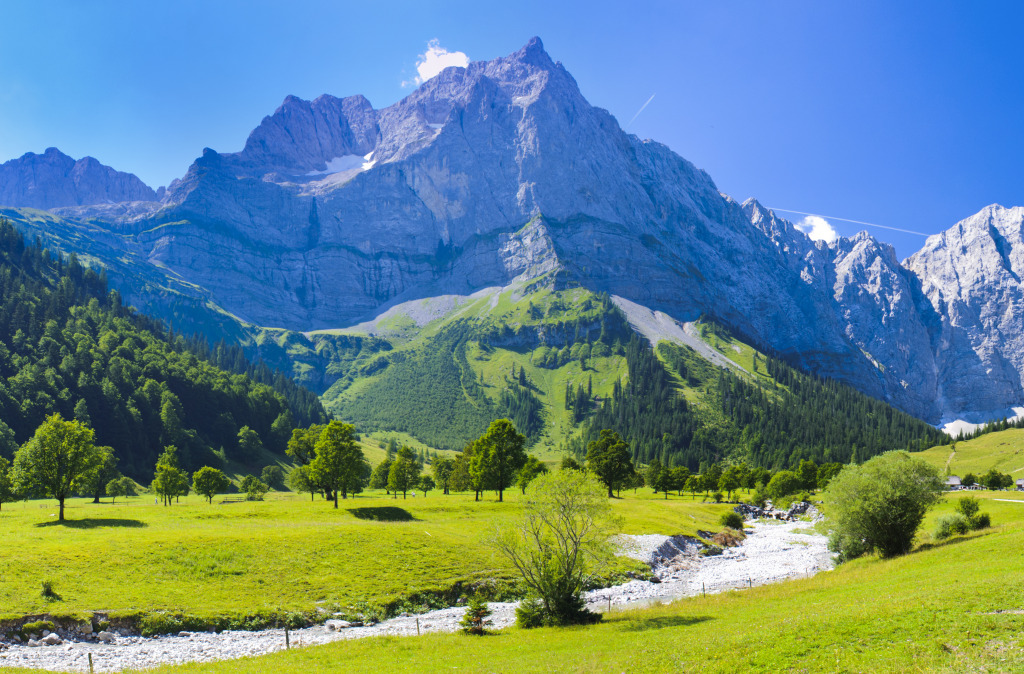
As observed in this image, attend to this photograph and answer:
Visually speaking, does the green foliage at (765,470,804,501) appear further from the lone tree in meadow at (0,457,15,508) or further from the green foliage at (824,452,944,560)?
the lone tree in meadow at (0,457,15,508)

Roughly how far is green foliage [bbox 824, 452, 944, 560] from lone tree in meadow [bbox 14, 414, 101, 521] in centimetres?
9292

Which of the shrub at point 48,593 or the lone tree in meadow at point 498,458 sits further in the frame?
the lone tree in meadow at point 498,458

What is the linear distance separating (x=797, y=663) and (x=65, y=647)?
157 feet

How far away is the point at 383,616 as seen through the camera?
50219 millimetres

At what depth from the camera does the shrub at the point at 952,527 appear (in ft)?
190

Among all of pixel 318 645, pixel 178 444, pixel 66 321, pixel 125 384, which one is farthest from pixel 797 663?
pixel 66 321

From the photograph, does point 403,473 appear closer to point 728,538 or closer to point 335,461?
point 335,461

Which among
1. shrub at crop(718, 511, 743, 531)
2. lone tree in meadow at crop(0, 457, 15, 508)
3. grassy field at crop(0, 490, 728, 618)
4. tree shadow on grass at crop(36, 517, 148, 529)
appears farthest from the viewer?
shrub at crop(718, 511, 743, 531)

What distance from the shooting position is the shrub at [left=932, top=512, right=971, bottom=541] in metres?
58.0

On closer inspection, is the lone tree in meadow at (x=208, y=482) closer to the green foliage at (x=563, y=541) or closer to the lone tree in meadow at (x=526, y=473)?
the lone tree in meadow at (x=526, y=473)

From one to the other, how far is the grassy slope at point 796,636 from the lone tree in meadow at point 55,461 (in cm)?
5187

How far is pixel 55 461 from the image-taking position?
6862 cm

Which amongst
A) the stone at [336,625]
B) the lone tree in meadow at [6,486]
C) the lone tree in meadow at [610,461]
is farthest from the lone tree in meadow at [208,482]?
the lone tree in meadow at [610,461]

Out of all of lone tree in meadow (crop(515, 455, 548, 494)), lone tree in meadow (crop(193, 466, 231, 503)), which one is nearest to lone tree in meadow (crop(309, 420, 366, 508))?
lone tree in meadow (crop(515, 455, 548, 494))
